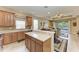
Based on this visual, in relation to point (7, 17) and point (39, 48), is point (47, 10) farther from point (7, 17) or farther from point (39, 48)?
point (7, 17)

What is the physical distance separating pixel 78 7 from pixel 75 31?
307 millimetres

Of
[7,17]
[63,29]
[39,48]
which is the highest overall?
[7,17]

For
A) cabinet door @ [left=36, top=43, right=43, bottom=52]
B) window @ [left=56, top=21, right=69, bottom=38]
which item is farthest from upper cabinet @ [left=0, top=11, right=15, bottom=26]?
window @ [left=56, top=21, right=69, bottom=38]

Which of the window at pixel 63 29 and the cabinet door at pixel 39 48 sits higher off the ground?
the window at pixel 63 29

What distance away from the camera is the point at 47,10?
1133 millimetres

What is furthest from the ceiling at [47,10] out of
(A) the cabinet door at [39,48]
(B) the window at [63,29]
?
(A) the cabinet door at [39,48]

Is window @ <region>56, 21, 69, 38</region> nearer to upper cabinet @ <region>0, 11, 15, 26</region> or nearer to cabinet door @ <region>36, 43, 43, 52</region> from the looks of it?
cabinet door @ <region>36, 43, 43, 52</region>

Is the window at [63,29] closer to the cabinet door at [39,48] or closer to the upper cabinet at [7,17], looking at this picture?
the cabinet door at [39,48]

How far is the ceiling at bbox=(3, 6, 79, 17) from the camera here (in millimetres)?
1091

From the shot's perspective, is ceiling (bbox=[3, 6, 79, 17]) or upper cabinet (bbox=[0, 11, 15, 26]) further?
upper cabinet (bbox=[0, 11, 15, 26])

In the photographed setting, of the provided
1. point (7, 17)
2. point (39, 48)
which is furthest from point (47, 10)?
point (7, 17)

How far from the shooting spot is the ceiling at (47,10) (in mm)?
1091
